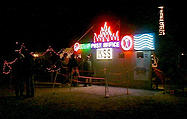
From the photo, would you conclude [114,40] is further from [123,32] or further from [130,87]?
[130,87]

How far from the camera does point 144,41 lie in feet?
42.2

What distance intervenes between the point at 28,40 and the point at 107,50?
29.8m

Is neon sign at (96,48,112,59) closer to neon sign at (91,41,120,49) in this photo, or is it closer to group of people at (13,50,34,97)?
neon sign at (91,41,120,49)

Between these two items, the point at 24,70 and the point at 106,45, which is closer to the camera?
the point at 24,70

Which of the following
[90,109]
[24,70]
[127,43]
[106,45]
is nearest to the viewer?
[90,109]

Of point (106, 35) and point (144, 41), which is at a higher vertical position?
point (106, 35)

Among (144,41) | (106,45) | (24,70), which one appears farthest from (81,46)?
(24,70)

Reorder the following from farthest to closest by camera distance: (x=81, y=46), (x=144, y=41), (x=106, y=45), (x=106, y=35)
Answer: (x=81, y=46), (x=106, y=35), (x=106, y=45), (x=144, y=41)

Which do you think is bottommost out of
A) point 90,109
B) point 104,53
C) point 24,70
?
point 90,109

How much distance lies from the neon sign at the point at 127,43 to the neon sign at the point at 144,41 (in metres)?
0.34

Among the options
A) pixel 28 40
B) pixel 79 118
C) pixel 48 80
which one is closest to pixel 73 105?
pixel 79 118

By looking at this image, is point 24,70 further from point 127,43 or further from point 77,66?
point 127,43

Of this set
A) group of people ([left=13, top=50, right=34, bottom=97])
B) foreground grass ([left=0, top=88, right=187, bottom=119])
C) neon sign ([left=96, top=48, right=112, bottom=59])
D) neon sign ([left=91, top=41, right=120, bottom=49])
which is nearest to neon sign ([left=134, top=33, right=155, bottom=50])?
neon sign ([left=91, top=41, right=120, bottom=49])

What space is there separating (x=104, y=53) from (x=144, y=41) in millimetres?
3601
